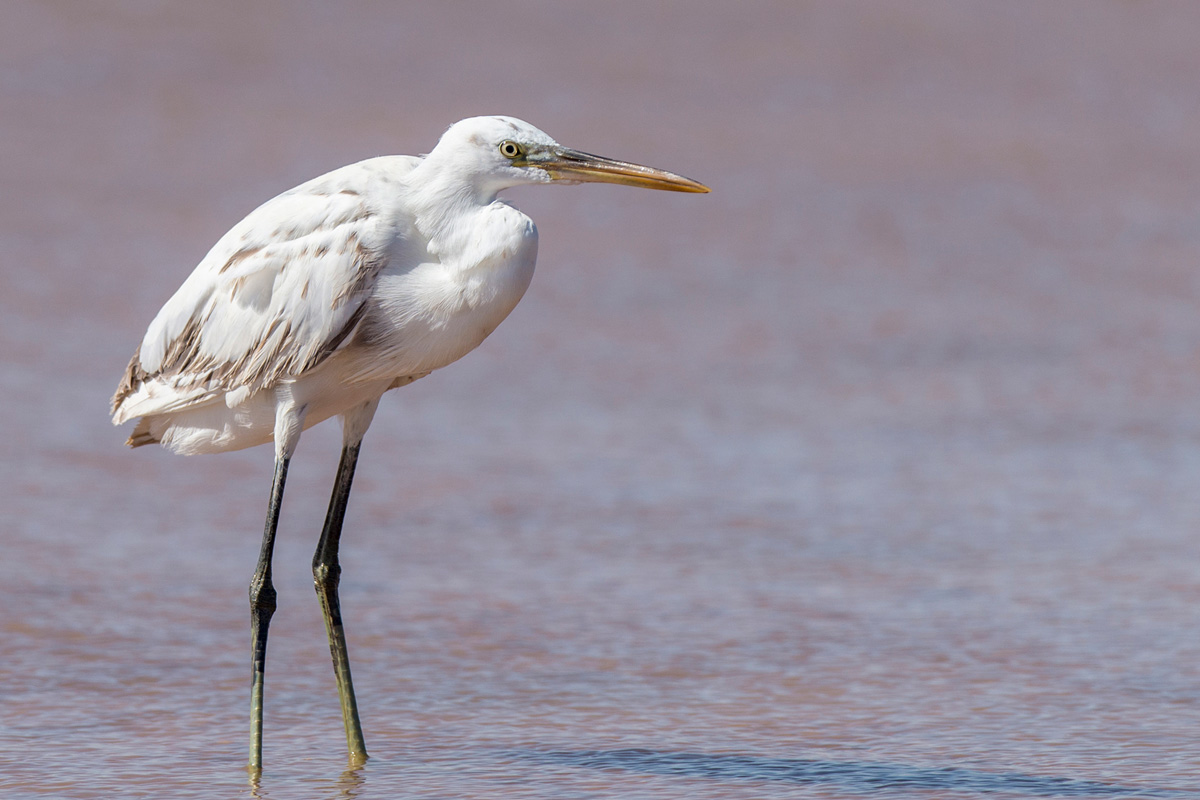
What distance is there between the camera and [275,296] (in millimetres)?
5016

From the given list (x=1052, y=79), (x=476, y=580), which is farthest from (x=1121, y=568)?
(x=1052, y=79)

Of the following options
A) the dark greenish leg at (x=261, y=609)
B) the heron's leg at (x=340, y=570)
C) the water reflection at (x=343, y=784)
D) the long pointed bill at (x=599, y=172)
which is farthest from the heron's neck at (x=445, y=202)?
the water reflection at (x=343, y=784)

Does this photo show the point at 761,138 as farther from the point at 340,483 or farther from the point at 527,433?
the point at 340,483

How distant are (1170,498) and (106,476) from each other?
15.6ft

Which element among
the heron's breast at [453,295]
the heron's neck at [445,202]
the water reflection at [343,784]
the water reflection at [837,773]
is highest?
the heron's neck at [445,202]

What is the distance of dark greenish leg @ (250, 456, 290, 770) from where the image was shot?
5.05 metres

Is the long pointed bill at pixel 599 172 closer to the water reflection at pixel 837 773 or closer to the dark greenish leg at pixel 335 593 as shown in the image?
the dark greenish leg at pixel 335 593

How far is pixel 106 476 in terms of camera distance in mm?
8625

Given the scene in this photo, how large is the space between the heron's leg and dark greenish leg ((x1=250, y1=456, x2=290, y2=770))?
20 cm

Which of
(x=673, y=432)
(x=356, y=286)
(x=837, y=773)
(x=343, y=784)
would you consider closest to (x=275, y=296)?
(x=356, y=286)

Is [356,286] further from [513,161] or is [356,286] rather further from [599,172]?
[599,172]

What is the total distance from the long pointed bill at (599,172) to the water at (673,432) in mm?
1578

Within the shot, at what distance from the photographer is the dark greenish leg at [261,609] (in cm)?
505

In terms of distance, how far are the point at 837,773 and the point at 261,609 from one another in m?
1.66
